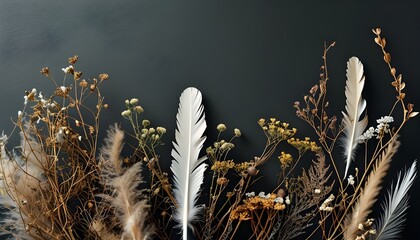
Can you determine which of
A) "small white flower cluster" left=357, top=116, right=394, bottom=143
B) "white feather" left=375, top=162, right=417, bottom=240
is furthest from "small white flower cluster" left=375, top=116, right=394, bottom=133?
"white feather" left=375, top=162, right=417, bottom=240

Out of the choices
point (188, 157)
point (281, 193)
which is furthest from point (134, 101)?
point (281, 193)

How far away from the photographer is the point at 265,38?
6.58 feet

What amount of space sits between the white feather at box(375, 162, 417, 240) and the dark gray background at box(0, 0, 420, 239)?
5cm

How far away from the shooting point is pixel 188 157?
1.88 m

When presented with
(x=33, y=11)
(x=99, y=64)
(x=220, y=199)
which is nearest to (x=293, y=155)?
(x=220, y=199)

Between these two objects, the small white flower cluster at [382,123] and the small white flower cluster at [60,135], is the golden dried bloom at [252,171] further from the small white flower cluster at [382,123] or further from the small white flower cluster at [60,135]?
the small white flower cluster at [60,135]

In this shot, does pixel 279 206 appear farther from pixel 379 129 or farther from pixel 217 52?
pixel 217 52

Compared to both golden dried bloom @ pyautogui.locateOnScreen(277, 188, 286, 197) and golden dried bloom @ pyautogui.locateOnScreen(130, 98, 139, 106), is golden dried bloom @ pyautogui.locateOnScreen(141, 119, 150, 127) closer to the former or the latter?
golden dried bloom @ pyautogui.locateOnScreen(130, 98, 139, 106)

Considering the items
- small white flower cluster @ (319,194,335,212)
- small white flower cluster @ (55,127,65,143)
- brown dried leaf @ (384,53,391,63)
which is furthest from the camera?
brown dried leaf @ (384,53,391,63)

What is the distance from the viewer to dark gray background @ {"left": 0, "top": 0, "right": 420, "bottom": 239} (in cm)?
198

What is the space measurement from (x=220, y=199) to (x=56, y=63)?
767mm

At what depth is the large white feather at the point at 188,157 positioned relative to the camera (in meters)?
1.85

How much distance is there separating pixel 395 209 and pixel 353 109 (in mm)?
377

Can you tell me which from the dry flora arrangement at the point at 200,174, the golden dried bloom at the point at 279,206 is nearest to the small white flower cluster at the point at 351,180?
the dry flora arrangement at the point at 200,174
